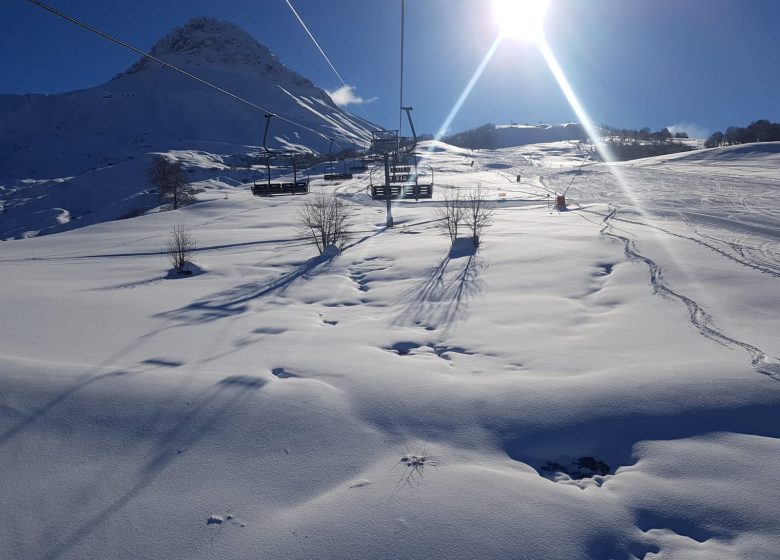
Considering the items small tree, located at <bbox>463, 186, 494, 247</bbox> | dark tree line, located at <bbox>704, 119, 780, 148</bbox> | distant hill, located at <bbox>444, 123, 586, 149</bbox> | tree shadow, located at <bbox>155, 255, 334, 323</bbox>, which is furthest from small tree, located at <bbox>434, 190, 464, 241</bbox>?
distant hill, located at <bbox>444, 123, 586, 149</bbox>

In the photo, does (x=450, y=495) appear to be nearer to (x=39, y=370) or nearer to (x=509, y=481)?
(x=509, y=481)

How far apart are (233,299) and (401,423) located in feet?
23.8

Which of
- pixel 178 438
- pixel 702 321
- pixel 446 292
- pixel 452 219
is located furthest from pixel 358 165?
pixel 178 438

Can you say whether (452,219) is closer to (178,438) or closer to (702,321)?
(702,321)

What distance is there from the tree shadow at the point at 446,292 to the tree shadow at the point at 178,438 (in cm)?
384

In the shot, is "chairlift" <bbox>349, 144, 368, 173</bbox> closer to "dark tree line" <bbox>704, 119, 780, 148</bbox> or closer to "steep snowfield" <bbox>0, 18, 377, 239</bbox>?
"steep snowfield" <bbox>0, 18, 377, 239</bbox>

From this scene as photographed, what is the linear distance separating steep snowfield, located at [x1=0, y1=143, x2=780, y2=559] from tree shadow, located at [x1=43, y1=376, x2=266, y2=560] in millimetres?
15

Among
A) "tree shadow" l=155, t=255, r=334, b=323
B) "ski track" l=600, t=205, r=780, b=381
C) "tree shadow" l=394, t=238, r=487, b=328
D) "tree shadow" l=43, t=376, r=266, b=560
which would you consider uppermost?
"ski track" l=600, t=205, r=780, b=381

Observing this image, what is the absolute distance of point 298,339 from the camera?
691 cm

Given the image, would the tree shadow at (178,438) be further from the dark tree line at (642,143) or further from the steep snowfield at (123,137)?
the dark tree line at (642,143)

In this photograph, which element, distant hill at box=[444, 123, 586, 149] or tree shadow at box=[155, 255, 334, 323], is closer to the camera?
tree shadow at box=[155, 255, 334, 323]

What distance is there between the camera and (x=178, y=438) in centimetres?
379

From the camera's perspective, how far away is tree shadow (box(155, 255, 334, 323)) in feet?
27.2

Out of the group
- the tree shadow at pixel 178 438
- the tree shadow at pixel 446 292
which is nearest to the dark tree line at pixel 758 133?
the tree shadow at pixel 446 292
